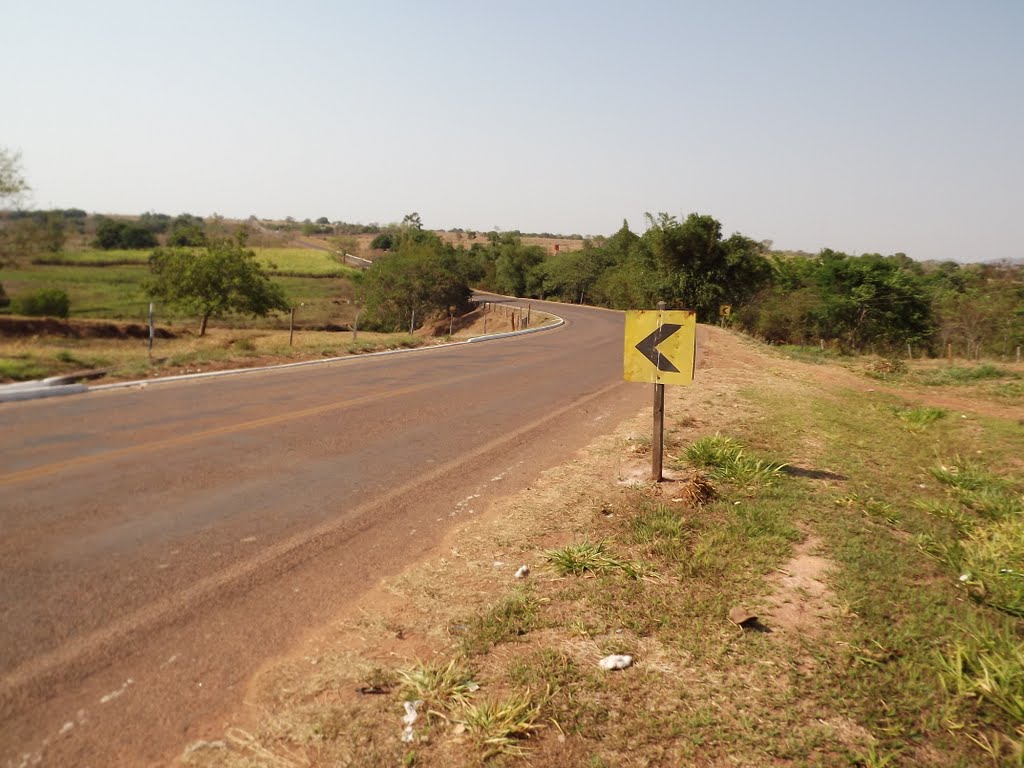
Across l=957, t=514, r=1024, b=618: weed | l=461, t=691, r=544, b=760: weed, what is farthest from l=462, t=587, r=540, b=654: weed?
l=957, t=514, r=1024, b=618: weed

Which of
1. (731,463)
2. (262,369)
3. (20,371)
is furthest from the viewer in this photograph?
(262,369)

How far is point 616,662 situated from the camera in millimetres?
3439

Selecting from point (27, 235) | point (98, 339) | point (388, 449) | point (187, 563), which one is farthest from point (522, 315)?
point (187, 563)

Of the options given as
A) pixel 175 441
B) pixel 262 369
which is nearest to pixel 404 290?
pixel 262 369

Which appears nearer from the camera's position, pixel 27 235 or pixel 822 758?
A: pixel 822 758

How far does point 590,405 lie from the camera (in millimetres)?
11680

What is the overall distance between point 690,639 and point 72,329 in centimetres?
4147

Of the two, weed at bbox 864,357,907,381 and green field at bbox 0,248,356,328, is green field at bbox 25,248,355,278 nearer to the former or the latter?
green field at bbox 0,248,356,328

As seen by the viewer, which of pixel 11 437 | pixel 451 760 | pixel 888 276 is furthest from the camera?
pixel 888 276

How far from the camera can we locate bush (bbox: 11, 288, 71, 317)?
41.5 meters

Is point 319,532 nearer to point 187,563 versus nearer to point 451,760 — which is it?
point 187,563

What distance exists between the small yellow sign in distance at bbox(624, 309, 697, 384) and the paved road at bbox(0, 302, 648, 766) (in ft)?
5.53

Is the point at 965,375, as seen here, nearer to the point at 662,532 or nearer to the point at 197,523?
the point at 662,532

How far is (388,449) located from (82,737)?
5262mm
